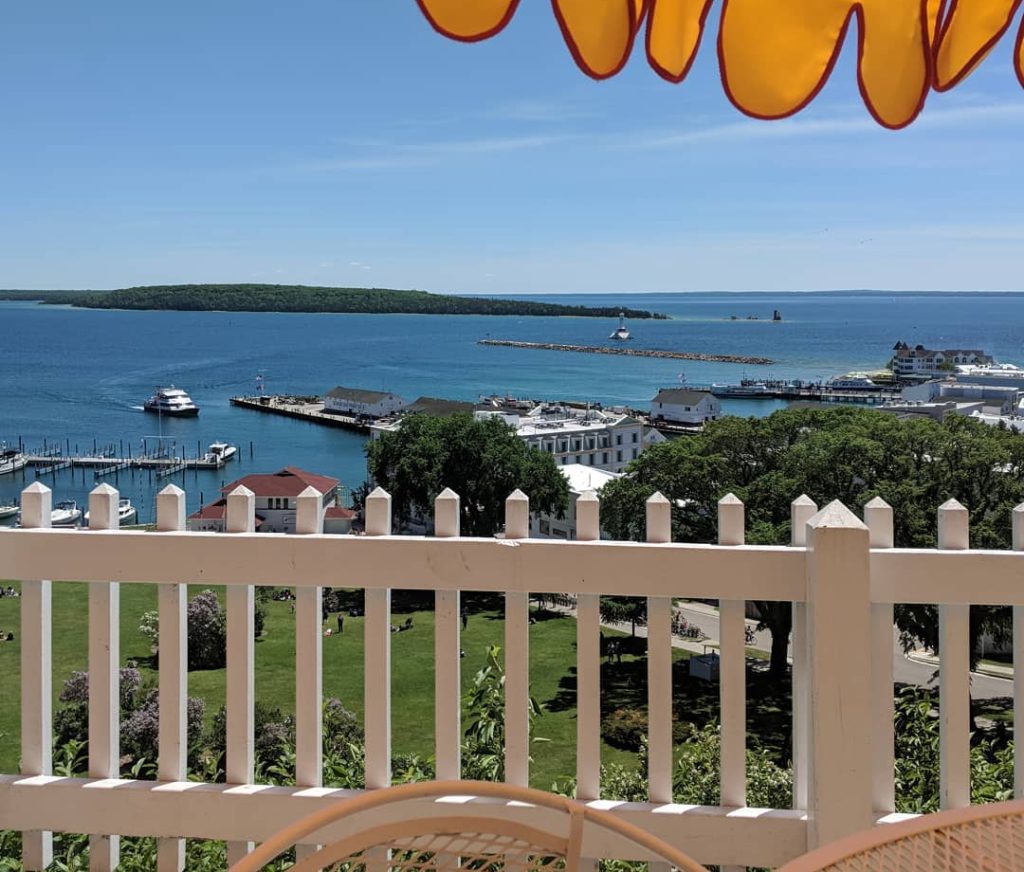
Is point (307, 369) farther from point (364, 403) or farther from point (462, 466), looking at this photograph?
point (462, 466)

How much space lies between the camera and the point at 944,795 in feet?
6.77

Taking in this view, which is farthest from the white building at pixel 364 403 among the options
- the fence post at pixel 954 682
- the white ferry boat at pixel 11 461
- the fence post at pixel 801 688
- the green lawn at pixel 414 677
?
the fence post at pixel 954 682

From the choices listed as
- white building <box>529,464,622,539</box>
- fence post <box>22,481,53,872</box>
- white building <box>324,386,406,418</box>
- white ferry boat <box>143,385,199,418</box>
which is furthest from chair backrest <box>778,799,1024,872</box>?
white ferry boat <box>143,385,199,418</box>

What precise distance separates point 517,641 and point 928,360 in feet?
325

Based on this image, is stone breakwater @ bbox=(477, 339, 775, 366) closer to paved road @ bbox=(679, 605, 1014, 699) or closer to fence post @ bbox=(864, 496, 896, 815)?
paved road @ bbox=(679, 605, 1014, 699)

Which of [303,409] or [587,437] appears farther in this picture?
[303,409]

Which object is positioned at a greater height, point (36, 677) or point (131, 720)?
point (36, 677)

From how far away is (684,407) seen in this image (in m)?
67.0

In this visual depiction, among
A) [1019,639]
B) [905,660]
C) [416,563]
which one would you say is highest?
[416,563]

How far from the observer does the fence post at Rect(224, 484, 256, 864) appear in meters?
2.11

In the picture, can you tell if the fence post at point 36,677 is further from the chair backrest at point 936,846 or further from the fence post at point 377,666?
the chair backrest at point 936,846

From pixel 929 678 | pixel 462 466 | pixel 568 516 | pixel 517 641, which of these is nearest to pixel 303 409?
pixel 462 466

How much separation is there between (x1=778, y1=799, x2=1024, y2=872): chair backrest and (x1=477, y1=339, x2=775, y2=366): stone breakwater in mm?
115317

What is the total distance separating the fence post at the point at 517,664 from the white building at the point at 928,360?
94332mm
